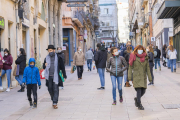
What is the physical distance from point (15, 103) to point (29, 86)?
1166 mm

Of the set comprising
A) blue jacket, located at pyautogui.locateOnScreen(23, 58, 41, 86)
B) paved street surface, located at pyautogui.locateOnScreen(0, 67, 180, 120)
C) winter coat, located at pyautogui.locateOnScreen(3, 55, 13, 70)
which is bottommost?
paved street surface, located at pyautogui.locateOnScreen(0, 67, 180, 120)

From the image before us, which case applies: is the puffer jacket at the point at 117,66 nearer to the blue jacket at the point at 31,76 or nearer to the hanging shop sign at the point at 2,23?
the blue jacket at the point at 31,76

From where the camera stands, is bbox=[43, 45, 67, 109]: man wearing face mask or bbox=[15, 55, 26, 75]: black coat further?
bbox=[15, 55, 26, 75]: black coat

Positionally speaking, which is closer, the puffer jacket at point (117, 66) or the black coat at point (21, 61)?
the puffer jacket at point (117, 66)

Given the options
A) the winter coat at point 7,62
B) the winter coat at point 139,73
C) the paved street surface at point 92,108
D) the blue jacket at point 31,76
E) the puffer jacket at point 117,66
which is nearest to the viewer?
the paved street surface at point 92,108

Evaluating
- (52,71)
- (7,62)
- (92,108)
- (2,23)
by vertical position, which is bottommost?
(92,108)

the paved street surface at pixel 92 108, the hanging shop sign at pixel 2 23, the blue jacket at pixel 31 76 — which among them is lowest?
the paved street surface at pixel 92 108

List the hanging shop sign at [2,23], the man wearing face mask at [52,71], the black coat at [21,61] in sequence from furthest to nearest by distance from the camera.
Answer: the hanging shop sign at [2,23] < the black coat at [21,61] < the man wearing face mask at [52,71]

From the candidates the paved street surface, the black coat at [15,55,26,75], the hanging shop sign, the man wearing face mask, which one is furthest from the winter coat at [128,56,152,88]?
the hanging shop sign

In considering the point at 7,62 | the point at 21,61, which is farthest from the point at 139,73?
the point at 7,62

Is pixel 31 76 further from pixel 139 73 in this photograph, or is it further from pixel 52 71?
pixel 139 73

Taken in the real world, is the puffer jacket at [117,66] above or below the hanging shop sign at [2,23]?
below

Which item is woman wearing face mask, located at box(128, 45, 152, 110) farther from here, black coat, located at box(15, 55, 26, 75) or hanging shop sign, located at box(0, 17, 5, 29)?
hanging shop sign, located at box(0, 17, 5, 29)

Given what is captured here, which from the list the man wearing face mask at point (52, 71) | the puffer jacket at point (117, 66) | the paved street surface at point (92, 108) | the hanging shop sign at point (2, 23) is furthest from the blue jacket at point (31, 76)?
the hanging shop sign at point (2, 23)
